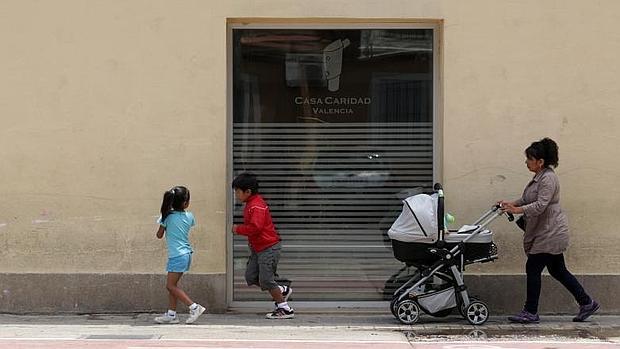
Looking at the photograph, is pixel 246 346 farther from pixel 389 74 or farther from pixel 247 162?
pixel 389 74

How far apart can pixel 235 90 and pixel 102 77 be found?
4.73ft

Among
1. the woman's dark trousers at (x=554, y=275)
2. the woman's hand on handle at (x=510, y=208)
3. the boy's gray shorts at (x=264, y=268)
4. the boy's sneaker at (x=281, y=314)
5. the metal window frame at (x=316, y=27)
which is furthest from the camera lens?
the metal window frame at (x=316, y=27)

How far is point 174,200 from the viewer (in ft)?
30.9

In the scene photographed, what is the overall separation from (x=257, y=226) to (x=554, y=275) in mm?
3030

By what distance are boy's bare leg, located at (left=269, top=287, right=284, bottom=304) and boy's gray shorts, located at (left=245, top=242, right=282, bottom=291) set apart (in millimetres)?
45

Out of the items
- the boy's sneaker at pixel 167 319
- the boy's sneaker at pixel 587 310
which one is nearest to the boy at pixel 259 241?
the boy's sneaker at pixel 167 319

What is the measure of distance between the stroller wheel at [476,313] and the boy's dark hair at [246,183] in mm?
2449

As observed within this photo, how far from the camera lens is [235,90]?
34.4 feet

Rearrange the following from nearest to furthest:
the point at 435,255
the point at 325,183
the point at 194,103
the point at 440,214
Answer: the point at 440,214
the point at 435,255
the point at 194,103
the point at 325,183

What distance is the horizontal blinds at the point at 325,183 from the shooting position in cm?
1049

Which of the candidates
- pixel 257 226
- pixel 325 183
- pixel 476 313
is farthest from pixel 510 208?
pixel 257 226

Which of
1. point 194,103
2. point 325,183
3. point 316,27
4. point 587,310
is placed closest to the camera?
point 587,310

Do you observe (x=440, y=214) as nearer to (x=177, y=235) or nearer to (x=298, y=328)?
(x=298, y=328)

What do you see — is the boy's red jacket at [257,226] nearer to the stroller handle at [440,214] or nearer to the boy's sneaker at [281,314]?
the boy's sneaker at [281,314]
